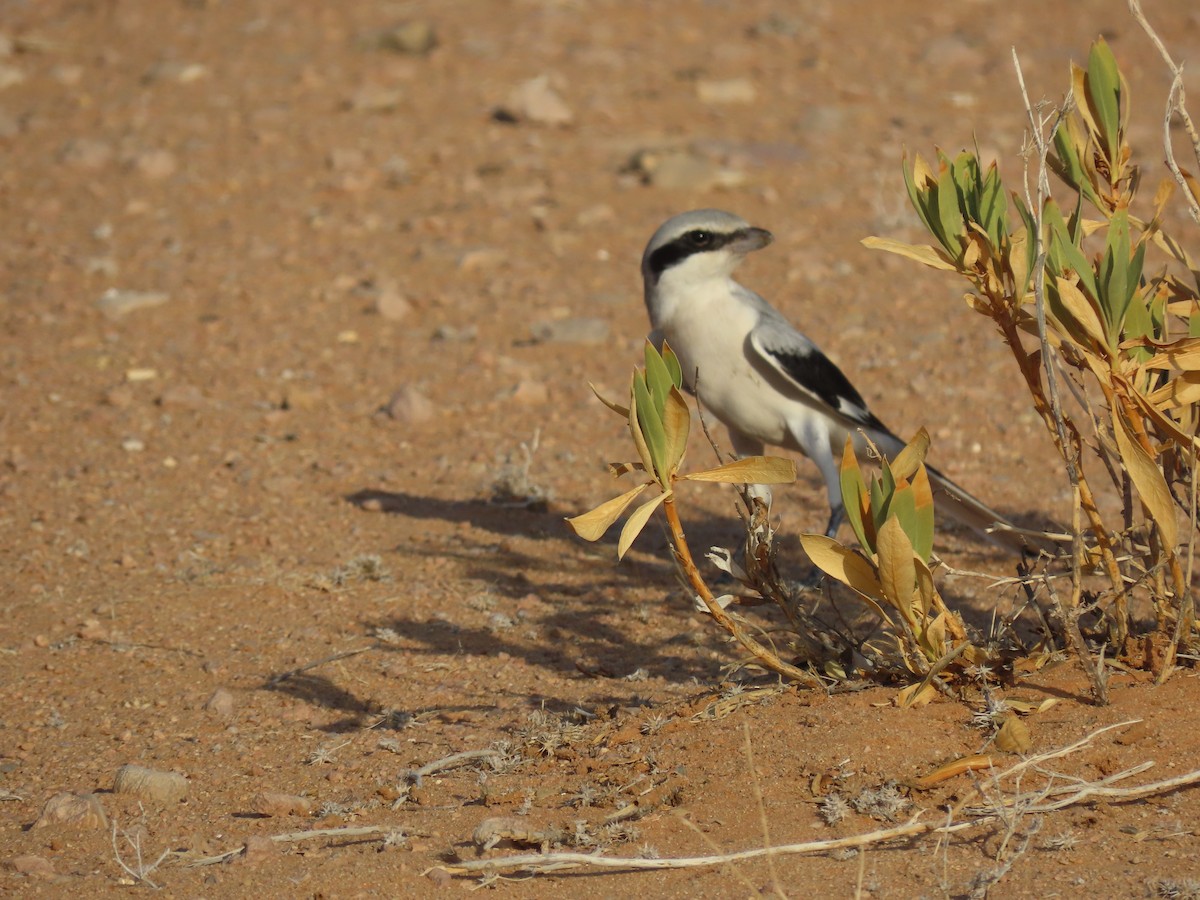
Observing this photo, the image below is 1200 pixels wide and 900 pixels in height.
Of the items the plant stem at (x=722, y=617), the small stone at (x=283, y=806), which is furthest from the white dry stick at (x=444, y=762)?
the plant stem at (x=722, y=617)

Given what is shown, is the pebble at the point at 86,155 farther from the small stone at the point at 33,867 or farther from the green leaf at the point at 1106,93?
the green leaf at the point at 1106,93

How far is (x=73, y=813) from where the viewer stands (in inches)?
145

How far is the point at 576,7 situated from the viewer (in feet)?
44.2

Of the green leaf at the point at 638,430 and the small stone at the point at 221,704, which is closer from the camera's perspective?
the green leaf at the point at 638,430

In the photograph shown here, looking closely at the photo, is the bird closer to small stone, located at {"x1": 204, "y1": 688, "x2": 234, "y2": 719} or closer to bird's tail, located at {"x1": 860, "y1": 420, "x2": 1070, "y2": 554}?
bird's tail, located at {"x1": 860, "y1": 420, "x2": 1070, "y2": 554}

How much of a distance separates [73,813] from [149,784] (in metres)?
0.21

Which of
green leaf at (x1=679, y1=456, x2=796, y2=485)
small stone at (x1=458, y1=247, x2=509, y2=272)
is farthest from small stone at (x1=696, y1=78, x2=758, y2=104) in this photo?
green leaf at (x1=679, y1=456, x2=796, y2=485)

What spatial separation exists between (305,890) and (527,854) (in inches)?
21.2

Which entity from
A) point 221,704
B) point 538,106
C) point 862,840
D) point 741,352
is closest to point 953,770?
point 862,840

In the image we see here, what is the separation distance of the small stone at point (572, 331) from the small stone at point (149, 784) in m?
4.55

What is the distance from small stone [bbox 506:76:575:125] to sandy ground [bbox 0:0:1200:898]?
0.04 m

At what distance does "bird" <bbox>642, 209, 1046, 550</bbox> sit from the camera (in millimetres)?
5645

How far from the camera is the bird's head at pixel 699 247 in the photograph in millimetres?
5742

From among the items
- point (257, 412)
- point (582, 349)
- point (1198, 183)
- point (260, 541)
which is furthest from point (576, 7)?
point (1198, 183)
